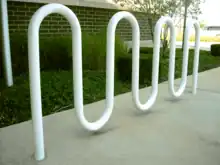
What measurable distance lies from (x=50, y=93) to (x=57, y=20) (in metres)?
3.12

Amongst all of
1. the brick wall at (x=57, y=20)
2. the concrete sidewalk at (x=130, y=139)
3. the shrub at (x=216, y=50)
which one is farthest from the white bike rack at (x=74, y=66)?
the shrub at (x=216, y=50)

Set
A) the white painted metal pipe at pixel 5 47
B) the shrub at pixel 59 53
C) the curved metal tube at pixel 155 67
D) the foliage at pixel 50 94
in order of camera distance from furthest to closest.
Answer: the shrub at pixel 59 53 < the white painted metal pipe at pixel 5 47 < the foliage at pixel 50 94 < the curved metal tube at pixel 155 67

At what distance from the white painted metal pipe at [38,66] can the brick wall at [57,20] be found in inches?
156

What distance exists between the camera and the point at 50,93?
4.02 metres

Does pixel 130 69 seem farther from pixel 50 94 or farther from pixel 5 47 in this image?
pixel 5 47

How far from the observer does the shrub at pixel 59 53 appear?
5.17 metres

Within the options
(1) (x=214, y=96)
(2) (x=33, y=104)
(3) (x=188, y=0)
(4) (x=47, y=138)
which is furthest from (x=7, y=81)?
(3) (x=188, y=0)

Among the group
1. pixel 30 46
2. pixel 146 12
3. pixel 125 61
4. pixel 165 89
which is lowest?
pixel 165 89

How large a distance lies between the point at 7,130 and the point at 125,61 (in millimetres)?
3096

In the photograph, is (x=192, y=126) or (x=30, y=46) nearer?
(x=30, y=46)

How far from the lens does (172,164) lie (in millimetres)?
1927

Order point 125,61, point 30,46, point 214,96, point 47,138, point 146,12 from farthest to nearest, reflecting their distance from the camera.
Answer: point 146,12, point 125,61, point 214,96, point 47,138, point 30,46

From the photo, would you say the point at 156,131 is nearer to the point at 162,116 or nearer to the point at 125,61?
the point at 162,116

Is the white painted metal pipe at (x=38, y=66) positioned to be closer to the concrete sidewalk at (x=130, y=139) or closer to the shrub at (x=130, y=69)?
the concrete sidewalk at (x=130, y=139)
